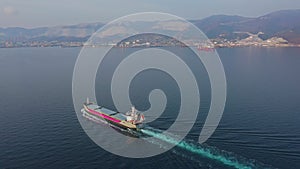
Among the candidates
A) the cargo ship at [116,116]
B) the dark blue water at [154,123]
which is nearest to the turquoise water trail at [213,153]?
the dark blue water at [154,123]

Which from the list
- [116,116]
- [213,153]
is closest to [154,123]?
[116,116]

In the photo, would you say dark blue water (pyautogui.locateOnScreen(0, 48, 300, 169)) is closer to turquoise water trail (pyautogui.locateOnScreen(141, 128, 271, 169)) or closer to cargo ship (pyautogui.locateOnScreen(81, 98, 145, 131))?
turquoise water trail (pyautogui.locateOnScreen(141, 128, 271, 169))

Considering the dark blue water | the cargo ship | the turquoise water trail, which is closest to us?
the turquoise water trail

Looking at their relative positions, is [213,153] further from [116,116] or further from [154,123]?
[116,116]

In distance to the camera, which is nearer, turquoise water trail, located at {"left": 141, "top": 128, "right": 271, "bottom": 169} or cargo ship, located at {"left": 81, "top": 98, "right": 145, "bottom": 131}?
turquoise water trail, located at {"left": 141, "top": 128, "right": 271, "bottom": 169}

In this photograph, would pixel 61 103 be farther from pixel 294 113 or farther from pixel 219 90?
pixel 294 113

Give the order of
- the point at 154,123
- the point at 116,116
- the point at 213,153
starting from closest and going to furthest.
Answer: the point at 213,153 < the point at 154,123 < the point at 116,116

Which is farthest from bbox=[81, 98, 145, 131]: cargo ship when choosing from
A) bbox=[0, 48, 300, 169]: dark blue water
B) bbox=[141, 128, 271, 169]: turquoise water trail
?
bbox=[141, 128, 271, 169]: turquoise water trail
